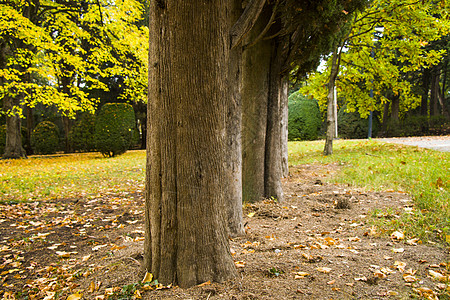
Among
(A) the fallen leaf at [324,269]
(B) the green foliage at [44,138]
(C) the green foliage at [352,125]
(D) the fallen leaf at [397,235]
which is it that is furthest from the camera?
(C) the green foliage at [352,125]

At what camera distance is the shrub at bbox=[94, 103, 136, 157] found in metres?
14.4

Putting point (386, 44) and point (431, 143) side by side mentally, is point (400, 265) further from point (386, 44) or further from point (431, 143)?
point (431, 143)

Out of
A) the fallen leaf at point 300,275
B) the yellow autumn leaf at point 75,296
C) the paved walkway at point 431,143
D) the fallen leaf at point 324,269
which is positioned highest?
the paved walkway at point 431,143

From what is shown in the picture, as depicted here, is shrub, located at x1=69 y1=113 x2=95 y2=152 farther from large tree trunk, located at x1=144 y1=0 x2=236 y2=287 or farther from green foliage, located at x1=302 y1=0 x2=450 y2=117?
large tree trunk, located at x1=144 y1=0 x2=236 y2=287

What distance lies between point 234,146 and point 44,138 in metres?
19.1

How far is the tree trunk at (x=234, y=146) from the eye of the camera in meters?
3.35

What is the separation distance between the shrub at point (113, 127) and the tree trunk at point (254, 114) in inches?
455

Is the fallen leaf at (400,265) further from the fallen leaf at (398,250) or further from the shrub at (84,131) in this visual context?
the shrub at (84,131)

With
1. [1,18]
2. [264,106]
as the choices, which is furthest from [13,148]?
[264,106]

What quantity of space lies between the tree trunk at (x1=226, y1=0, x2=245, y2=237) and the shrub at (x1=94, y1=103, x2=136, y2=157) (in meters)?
12.4

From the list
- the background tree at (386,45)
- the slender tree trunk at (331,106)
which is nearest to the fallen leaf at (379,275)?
the background tree at (386,45)

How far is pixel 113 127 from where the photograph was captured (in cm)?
Answer: 1443

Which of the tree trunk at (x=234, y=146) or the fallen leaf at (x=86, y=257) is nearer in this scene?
the fallen leaf at (x=86, y=257)

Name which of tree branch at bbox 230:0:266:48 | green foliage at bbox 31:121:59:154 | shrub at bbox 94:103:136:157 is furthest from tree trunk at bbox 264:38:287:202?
green foliage at bbox 31:121:59:154
